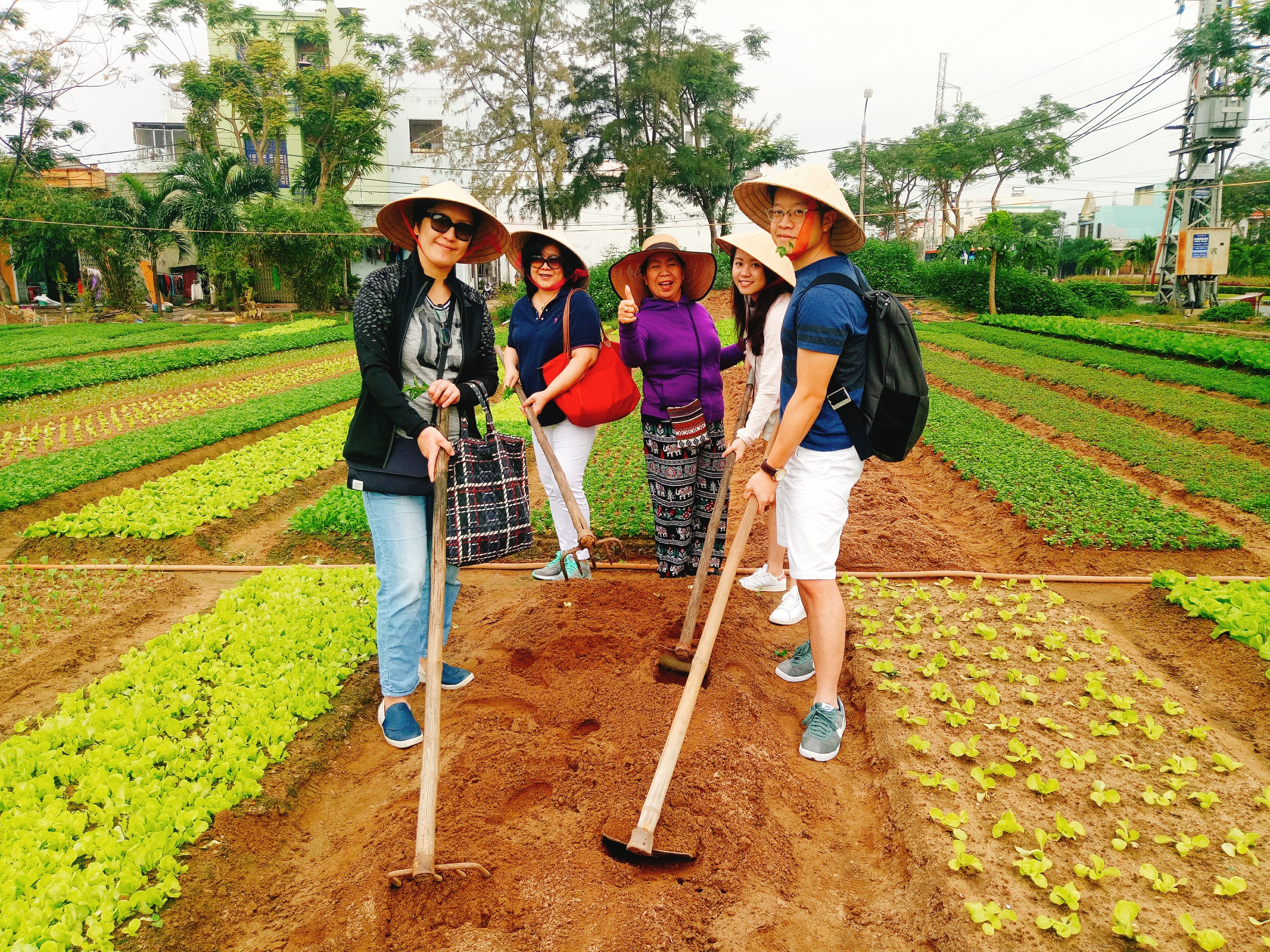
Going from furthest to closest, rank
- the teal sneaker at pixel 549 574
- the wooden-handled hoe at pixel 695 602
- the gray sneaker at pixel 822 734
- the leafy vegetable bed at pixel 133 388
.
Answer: the leafy vegetable bed at pixel 133 388 → the teal sneaker at pixel 549 574 → the wooden-handled hoe at pixel 695 602 → the gray sneaker at pixel 822 734

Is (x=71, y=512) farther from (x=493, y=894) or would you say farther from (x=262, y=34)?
(x=262, y=34)

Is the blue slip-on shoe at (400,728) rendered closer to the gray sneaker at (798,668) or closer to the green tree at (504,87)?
the gray sneaker at (798,668)

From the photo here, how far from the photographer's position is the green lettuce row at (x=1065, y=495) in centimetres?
609

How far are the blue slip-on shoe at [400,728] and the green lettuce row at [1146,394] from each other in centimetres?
988

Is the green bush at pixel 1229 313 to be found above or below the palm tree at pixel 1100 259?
below

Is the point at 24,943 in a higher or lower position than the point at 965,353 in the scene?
lower

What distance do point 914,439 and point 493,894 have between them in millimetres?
2283

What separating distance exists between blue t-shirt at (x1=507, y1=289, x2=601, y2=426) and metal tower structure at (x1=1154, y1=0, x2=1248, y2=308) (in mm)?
28251

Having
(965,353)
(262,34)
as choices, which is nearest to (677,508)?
(965,353)

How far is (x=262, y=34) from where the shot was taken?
126 ft

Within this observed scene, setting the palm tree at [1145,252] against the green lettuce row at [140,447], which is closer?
the green lettuce row at [140,447]

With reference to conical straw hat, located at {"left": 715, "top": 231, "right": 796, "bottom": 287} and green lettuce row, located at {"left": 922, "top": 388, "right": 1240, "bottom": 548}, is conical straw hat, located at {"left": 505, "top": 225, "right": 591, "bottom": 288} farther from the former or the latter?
green lettuce row, located at {"left": 922, "top": 388, "right": 1240, "bottom": 548}

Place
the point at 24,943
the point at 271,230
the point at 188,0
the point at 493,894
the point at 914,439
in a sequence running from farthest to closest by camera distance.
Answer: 1. the point at 188,0
2. the point at 271,230
3. the point at 914,439
4. the point at 493,894
5. the point at 24,943

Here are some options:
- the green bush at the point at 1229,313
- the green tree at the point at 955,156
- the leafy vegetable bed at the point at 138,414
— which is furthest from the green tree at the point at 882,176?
the leafy vegetable bed at the point at 138,414
